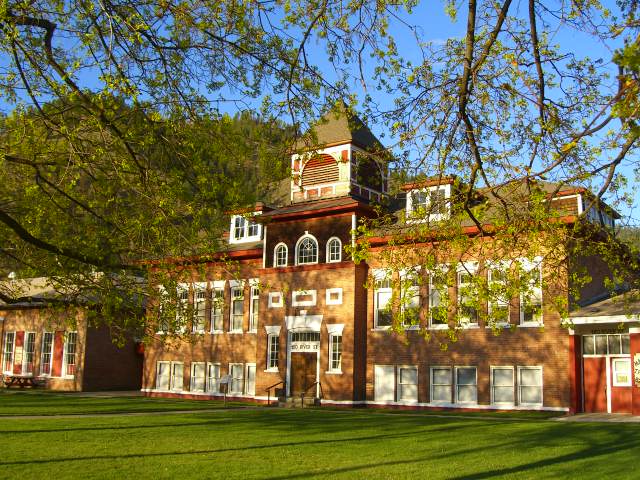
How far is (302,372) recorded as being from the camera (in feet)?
101

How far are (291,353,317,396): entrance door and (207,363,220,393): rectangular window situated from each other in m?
5.04

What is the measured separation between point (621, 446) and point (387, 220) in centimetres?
740

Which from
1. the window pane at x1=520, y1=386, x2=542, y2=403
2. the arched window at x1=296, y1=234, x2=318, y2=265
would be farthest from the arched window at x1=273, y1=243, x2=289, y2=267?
the window pane at x1=520, y1=386, x2=542, y2=403

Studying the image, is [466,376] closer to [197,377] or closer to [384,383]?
[384,383]

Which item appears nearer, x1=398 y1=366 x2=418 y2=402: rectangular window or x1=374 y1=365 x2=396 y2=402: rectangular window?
x1=398 y1=366 x2=418 y2=402: rectangular window

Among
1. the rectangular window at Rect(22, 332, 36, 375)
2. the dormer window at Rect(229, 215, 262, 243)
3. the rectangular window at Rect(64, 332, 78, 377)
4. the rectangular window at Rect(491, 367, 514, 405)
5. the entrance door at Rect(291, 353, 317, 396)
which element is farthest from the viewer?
the rectangular window at Rect(22, 332, 36, 375)

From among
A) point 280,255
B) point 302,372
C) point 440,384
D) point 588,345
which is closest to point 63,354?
point 280,255

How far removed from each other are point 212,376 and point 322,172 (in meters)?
11.2

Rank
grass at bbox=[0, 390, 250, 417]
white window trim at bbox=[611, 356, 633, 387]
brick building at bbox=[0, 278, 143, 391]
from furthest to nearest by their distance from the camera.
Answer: brick building at bbox=[0, 278, 143, 391] → white window trim at bbox=[611, 356, 633, 387] → grass at bbox=[0, 390, 250, 417]

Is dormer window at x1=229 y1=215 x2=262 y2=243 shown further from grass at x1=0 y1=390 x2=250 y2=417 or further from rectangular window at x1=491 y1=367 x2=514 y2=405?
rectangular window at x1=491 y1=367 x2=514 y2=405

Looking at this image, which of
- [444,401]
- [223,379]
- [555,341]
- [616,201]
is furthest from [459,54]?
[223,379]

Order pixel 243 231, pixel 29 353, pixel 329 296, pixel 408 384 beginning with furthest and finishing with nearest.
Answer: pixel 29 353, pixel 243 231, pixel 329 296, pixel 408 384

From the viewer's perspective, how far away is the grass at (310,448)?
1167 centimetres

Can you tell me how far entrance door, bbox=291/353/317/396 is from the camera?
30391 millimetres
